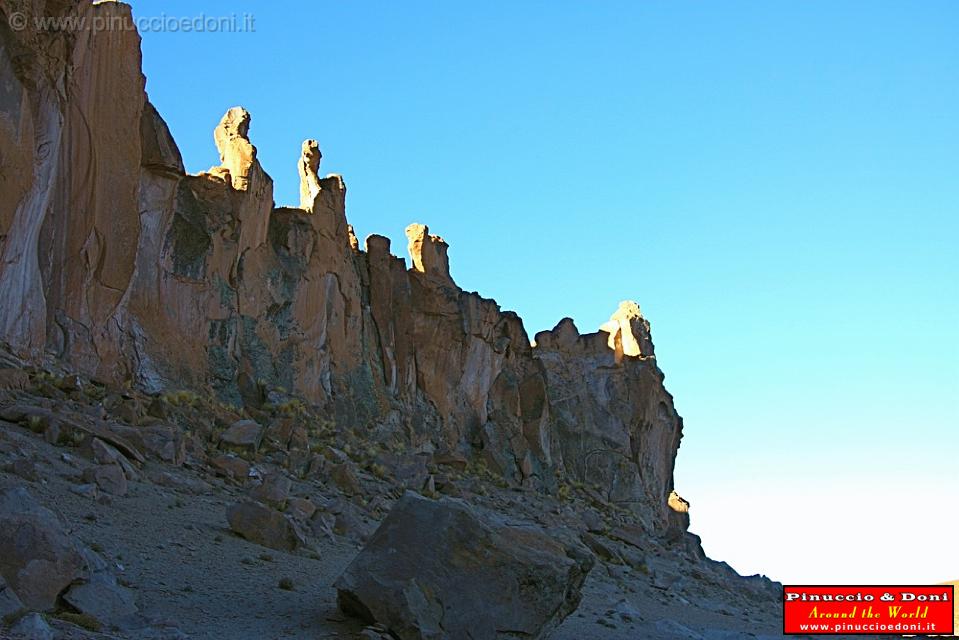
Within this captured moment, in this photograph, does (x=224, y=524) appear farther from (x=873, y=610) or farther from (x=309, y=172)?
(x=309, y=172)

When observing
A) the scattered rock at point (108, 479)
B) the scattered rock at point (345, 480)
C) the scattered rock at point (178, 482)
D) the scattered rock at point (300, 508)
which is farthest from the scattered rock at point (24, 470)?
the scattered rock at point (345, 480)

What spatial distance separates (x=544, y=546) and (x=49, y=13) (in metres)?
15.2

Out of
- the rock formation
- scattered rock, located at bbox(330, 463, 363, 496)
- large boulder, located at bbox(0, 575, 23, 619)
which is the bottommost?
large boulder, located at bbox(0, 575, 23, 619)

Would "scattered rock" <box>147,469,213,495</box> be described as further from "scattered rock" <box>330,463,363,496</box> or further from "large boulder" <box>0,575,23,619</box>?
"large boulder" <box>0,575,23,619</box>

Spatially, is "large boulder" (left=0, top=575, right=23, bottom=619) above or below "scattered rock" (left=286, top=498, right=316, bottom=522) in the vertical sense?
below

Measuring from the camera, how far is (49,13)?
19.7 meters

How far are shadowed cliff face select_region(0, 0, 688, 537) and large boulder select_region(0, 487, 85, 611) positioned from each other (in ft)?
33.7

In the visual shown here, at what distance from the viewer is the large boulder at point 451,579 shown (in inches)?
436

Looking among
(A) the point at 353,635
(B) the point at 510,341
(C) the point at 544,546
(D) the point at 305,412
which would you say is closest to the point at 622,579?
(D) the point at 305,412

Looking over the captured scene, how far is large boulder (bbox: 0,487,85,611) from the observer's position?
9.52 metres

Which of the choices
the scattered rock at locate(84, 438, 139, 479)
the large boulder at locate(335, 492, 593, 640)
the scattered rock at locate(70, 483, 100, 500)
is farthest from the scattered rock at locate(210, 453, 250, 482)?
the large boulder at locate(335, 492, 593, 640)

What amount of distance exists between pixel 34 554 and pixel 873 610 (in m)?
16.2

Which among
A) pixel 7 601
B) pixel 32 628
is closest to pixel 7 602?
pixel 7 601

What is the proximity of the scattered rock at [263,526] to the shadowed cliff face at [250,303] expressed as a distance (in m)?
7.27
